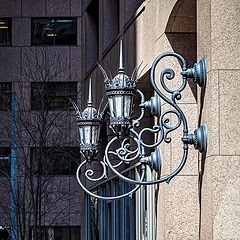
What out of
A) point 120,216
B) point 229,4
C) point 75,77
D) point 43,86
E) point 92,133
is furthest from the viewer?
point 75,77

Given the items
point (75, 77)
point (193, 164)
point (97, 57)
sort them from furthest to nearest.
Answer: point (75, 77) < point (97, 57) < point (193, 164)

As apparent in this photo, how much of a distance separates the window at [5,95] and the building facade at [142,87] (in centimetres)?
11

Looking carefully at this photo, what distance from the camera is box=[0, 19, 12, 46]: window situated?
5206cm

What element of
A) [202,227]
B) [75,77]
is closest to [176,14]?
[202,227]

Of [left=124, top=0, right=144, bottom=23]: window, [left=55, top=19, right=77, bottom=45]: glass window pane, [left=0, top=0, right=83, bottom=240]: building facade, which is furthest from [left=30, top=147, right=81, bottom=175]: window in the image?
[left=124, top=0, right=144, bottom=23]: window

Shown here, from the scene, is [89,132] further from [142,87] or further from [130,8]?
[130,8]

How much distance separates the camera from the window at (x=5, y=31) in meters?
52.1

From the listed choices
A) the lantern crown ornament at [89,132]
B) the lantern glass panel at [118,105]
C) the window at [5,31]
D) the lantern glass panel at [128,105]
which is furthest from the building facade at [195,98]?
the window at [5,31]

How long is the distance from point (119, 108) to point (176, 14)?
4.29 metres

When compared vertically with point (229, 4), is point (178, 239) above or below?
below

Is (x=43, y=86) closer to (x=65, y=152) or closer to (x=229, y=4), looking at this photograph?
(x=65, y=152)

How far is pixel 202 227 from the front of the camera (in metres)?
13.9

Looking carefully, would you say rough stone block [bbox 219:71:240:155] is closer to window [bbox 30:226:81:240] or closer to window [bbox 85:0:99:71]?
window [bbox 85:0:99:71]

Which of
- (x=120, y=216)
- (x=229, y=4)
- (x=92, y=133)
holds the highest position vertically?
(x=229, y=4)
